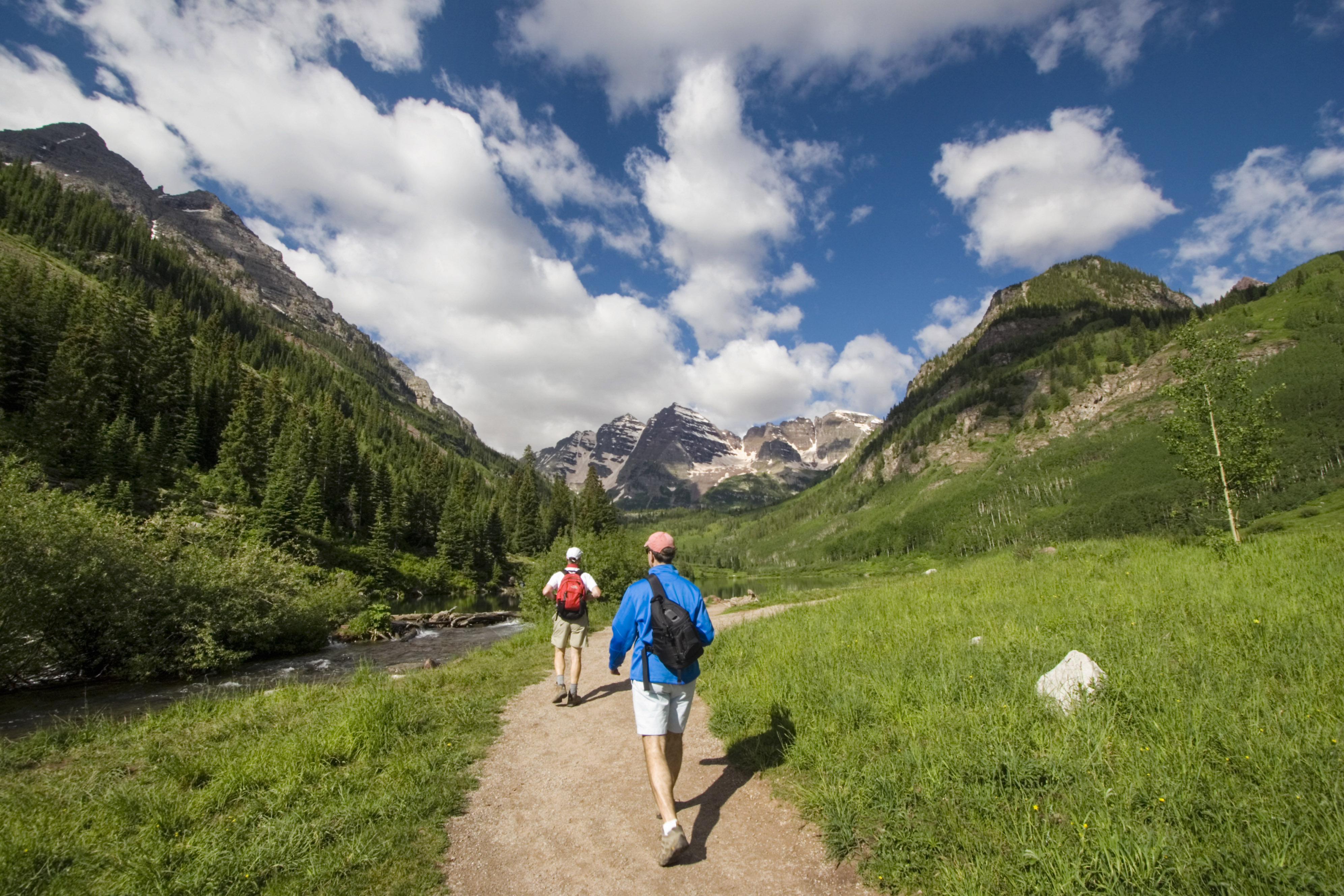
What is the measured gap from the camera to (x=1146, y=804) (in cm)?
450

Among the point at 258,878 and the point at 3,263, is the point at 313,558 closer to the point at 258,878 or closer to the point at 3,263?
the point at 258,878

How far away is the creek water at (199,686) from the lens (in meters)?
14.5

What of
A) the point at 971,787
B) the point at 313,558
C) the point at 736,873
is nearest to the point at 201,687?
the point at 736,873

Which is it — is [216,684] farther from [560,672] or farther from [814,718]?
[814,718]

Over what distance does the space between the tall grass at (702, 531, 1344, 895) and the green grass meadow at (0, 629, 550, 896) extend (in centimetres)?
432

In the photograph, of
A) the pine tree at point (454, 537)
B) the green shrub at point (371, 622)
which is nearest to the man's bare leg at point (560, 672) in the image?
the green shrub at point (371, 622)

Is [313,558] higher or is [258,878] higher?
[313,558]

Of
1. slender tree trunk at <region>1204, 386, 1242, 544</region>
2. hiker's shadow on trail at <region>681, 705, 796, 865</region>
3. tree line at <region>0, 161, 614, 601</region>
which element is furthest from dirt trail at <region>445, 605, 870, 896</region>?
tree line at <region>0, 161, 614, 601</region>

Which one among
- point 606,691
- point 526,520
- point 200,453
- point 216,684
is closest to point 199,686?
point 216,684

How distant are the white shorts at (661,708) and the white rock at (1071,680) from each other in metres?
4.47

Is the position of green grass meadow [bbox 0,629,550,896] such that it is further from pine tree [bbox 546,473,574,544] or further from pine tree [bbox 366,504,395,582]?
pine tree [bbox 546,473,574,544]

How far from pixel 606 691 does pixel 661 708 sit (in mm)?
7592

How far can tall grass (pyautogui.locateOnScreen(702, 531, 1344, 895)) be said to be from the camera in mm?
3938

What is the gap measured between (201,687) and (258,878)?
19.2 metres
